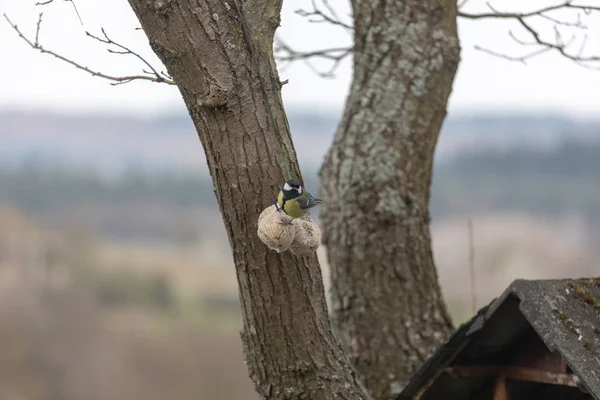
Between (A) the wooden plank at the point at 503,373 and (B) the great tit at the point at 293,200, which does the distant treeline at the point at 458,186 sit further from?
(B) the great tit at the point at 293,200

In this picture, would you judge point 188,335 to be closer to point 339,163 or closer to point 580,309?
point 339,163

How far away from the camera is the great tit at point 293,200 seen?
216 centimetres

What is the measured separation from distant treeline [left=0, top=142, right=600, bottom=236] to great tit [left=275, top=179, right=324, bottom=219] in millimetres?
16832

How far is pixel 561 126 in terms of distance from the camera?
81.0 ft

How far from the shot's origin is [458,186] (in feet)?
75.3

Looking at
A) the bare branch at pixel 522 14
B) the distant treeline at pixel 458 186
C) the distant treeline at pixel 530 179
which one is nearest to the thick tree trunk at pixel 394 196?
the bare branch at pixel 522 14

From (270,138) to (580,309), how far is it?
1.11 meters

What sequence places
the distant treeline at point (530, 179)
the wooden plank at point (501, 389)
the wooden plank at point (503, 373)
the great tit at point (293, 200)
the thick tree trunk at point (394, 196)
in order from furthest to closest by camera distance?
the distant treeline at point (530, 179)
the thick tree trunk at point (394, 196)
the wooden plank at point (501, 389)
the wooden plank at point (503, 373)
the great tit at point (293, 200)

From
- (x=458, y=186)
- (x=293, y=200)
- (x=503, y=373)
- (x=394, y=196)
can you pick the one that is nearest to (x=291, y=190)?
(x=293, y=200)

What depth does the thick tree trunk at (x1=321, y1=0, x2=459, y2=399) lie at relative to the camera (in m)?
3.78

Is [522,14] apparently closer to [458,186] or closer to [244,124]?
[244,124]

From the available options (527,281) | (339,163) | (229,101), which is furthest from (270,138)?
(339,163)

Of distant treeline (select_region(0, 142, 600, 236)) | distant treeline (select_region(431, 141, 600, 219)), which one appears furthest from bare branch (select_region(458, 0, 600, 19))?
distant treeline (select_region(431, 141, 600, 219))

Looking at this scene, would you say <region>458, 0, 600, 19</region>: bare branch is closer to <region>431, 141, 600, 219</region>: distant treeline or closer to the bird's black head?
the bird's black head
